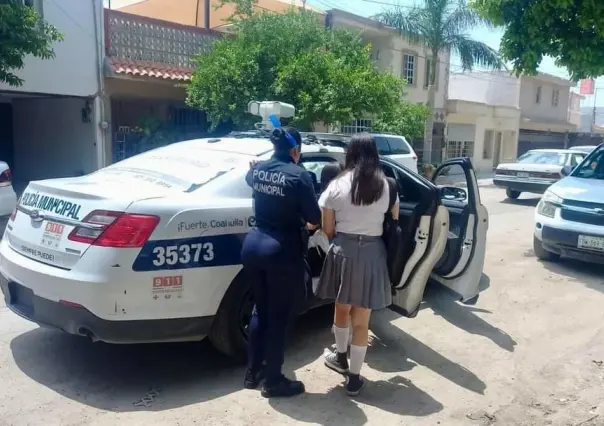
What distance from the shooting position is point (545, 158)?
16.1 metres

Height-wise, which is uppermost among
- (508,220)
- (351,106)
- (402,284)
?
(351,106)

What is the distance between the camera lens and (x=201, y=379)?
13.7 ft

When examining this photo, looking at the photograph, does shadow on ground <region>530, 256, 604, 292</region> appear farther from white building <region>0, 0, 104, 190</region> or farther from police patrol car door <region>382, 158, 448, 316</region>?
white building <region>0, 0, 104, 190</region>

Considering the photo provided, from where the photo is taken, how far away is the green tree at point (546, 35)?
22.5 feet

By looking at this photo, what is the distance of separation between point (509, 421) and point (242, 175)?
242 cm

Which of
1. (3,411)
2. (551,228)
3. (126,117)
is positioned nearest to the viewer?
(3,411)

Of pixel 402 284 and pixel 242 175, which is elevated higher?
pixel 242 175

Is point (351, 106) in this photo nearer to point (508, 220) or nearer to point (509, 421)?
point (508, 220)

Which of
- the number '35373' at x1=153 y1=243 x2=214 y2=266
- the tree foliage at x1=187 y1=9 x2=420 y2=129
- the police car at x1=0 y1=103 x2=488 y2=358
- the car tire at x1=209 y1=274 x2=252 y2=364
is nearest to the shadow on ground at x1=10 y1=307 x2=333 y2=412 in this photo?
the car tire at x1=209 y1=274 x2=252 y2=364

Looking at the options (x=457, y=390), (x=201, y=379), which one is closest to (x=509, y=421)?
(x=457, y=390)

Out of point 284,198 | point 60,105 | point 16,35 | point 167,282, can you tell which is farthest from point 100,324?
point 60,105

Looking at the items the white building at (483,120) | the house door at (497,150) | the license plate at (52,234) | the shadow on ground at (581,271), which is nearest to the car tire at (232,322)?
the license plate at (52,234)

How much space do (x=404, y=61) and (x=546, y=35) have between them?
720 inches

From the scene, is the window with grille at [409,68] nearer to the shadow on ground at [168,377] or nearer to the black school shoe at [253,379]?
the shadow on ground at [168,377]
